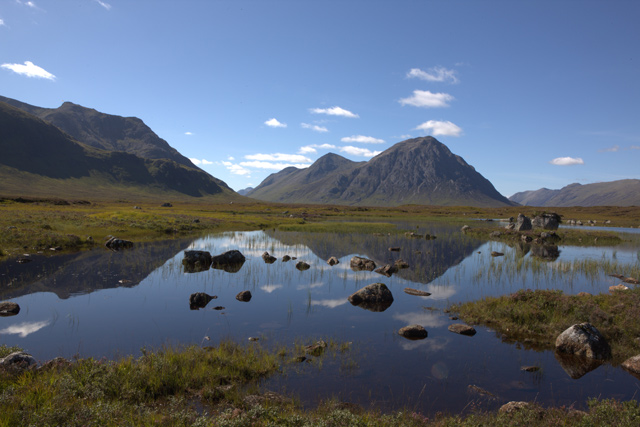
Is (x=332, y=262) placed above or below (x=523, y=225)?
below

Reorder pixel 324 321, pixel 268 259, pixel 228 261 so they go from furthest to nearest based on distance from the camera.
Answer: pixel 268 259 → pixel 228 261 → pixel 324 321

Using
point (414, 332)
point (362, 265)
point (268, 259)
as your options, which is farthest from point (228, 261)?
point (414, 332)

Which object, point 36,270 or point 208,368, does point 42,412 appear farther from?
point 36,270

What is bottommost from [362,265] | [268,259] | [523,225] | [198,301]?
[198,301]

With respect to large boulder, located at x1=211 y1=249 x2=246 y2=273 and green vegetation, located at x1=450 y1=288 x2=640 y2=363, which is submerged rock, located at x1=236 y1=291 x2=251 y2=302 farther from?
green vegetation, located at x1=450 y1=288 x2=640 y2=363

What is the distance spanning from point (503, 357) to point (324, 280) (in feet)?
47.9

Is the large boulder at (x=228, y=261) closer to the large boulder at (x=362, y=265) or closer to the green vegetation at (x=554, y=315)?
the large boulder at (x=362, y=265)

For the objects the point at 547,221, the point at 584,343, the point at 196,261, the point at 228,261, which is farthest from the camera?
the point at 547,221

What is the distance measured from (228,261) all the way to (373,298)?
55.7 feet

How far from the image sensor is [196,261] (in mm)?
31891

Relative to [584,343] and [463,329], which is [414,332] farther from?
[584,343]

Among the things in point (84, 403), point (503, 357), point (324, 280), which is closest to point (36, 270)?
point (324, 280)

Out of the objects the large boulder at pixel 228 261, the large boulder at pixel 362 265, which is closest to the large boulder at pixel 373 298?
the large boulder at pixel 362 265

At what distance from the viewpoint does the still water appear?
1146 cm
